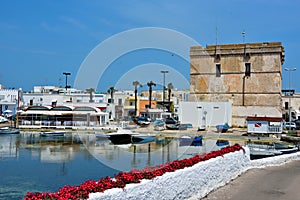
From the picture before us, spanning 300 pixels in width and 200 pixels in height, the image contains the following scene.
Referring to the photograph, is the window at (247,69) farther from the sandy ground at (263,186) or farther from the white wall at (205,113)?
the sandy ground at (263,186)

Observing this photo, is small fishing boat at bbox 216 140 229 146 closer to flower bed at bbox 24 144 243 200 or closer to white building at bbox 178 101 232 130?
white building at bbox 178 101 232 130

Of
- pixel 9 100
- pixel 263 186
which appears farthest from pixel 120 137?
pixel 9 100

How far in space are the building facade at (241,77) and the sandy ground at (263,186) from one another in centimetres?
3786

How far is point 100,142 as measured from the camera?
3953cm

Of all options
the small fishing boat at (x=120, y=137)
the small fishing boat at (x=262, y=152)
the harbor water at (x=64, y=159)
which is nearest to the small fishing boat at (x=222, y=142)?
the harbor water at (x=64, y=159)

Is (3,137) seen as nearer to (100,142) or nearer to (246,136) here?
(100,142)

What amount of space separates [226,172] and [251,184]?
1.03 metres

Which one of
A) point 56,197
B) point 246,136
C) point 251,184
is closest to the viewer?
point 56,197

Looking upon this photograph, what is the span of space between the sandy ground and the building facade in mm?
37860

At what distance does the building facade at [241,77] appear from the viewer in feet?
176

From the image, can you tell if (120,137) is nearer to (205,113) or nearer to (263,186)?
(205,113)

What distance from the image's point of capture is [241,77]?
55719 millimetres

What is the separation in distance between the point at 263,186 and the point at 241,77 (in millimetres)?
43817

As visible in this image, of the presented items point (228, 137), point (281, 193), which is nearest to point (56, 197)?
point (281, 193)
